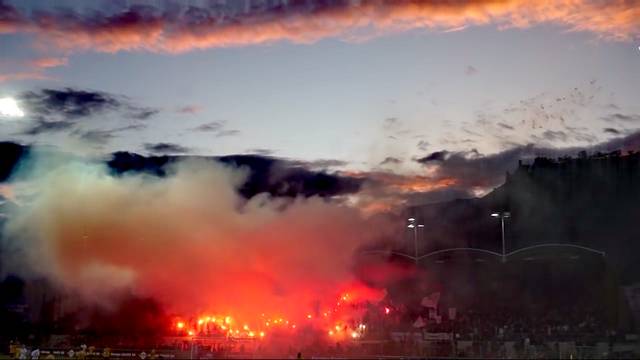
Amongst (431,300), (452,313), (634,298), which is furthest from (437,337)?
(634,298)

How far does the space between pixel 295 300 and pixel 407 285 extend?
20452mm

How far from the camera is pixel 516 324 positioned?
66.1m

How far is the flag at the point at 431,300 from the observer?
278 ft

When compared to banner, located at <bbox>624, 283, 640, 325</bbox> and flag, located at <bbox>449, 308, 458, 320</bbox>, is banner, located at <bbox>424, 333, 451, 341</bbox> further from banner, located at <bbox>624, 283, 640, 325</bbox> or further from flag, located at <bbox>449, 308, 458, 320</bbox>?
banner, located at <bbox>624, 283, 640, 325</bbox>

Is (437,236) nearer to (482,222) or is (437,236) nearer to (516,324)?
(482,222)

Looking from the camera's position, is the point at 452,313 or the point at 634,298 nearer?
the point at 634,298

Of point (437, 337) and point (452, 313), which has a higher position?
point (452, 313)

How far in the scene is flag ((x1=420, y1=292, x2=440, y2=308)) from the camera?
84.7m

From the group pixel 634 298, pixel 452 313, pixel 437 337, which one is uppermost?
pixel 634 298

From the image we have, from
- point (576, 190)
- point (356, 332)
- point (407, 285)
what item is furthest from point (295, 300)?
point (576, 190)

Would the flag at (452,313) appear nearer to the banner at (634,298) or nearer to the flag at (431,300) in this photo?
the flag at (431,300)

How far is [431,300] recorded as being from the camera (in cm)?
8612

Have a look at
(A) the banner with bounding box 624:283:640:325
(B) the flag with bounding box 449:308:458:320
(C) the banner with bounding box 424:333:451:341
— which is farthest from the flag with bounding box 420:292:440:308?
(C) the banner with bounding box 424:333:451:341

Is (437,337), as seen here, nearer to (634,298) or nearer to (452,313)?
(452,313)
